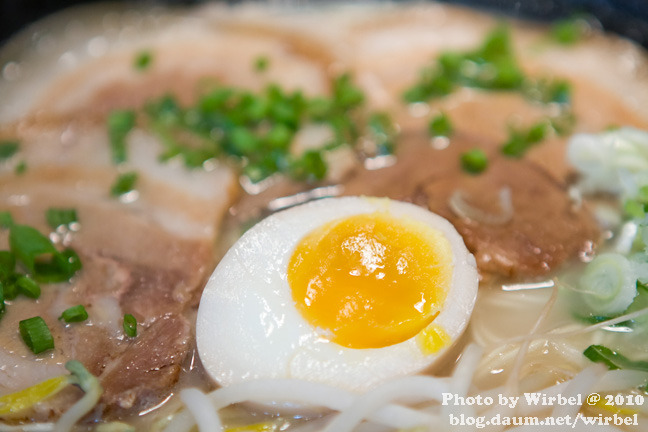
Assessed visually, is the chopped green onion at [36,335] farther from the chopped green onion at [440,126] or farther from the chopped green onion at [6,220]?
the chopped green onion at [440,126]

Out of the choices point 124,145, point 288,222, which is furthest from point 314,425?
point 124,145

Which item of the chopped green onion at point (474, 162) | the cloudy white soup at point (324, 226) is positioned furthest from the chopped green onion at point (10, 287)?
the chopped green onion at point (474, 162)

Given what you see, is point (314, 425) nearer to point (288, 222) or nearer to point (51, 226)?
point (288, 222)

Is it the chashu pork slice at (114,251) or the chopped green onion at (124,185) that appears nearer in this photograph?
the chashu pork slice at (114,251)

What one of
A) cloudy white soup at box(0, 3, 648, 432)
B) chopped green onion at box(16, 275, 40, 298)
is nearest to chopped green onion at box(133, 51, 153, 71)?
cloudy white soup at box(0, 3, 648, 432)

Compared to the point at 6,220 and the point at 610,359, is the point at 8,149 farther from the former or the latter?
the point at 610,359
